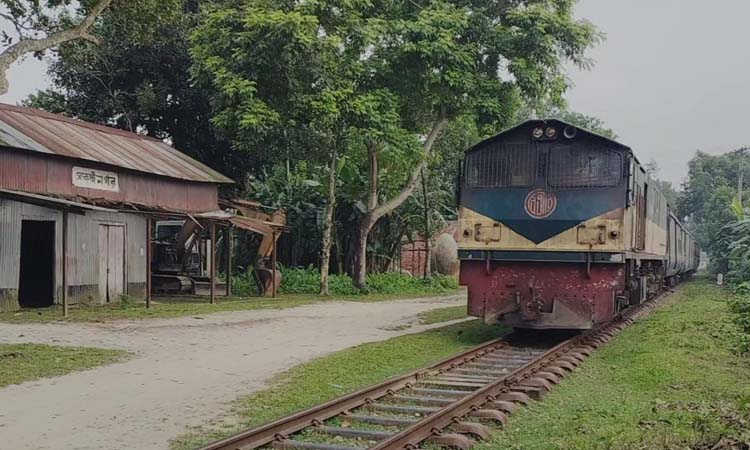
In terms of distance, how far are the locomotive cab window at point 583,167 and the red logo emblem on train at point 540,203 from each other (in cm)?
21

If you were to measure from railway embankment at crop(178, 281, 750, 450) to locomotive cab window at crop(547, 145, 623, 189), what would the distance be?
103 inches

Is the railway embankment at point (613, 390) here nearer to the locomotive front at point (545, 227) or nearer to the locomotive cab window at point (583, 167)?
the locomotive front at point (545, 227)

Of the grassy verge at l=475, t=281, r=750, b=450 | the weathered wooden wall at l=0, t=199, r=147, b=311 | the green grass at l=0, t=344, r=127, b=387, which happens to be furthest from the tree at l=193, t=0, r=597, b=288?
the grassy verge at l=475, t=281, r=750, b=450

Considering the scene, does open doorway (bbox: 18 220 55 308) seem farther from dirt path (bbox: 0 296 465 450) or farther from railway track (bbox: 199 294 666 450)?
railway track (bbox: 199 294 666 450)

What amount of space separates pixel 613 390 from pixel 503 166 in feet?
15.6

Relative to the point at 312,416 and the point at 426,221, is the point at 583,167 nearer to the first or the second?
the point at 312,416

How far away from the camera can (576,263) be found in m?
11.7

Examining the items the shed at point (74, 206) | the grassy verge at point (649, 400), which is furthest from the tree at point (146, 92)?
the grassy verge at point (649, 400)

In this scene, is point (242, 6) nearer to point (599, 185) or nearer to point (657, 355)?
point (599, 185)

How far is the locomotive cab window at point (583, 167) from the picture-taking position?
1171 cm

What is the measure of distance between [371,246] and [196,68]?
1029 cm

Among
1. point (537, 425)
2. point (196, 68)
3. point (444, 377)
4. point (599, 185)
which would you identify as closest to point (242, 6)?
point (196, 68)

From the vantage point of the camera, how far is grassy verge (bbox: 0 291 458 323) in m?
16.1

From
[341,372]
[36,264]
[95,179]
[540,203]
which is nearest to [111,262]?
[36,264]
